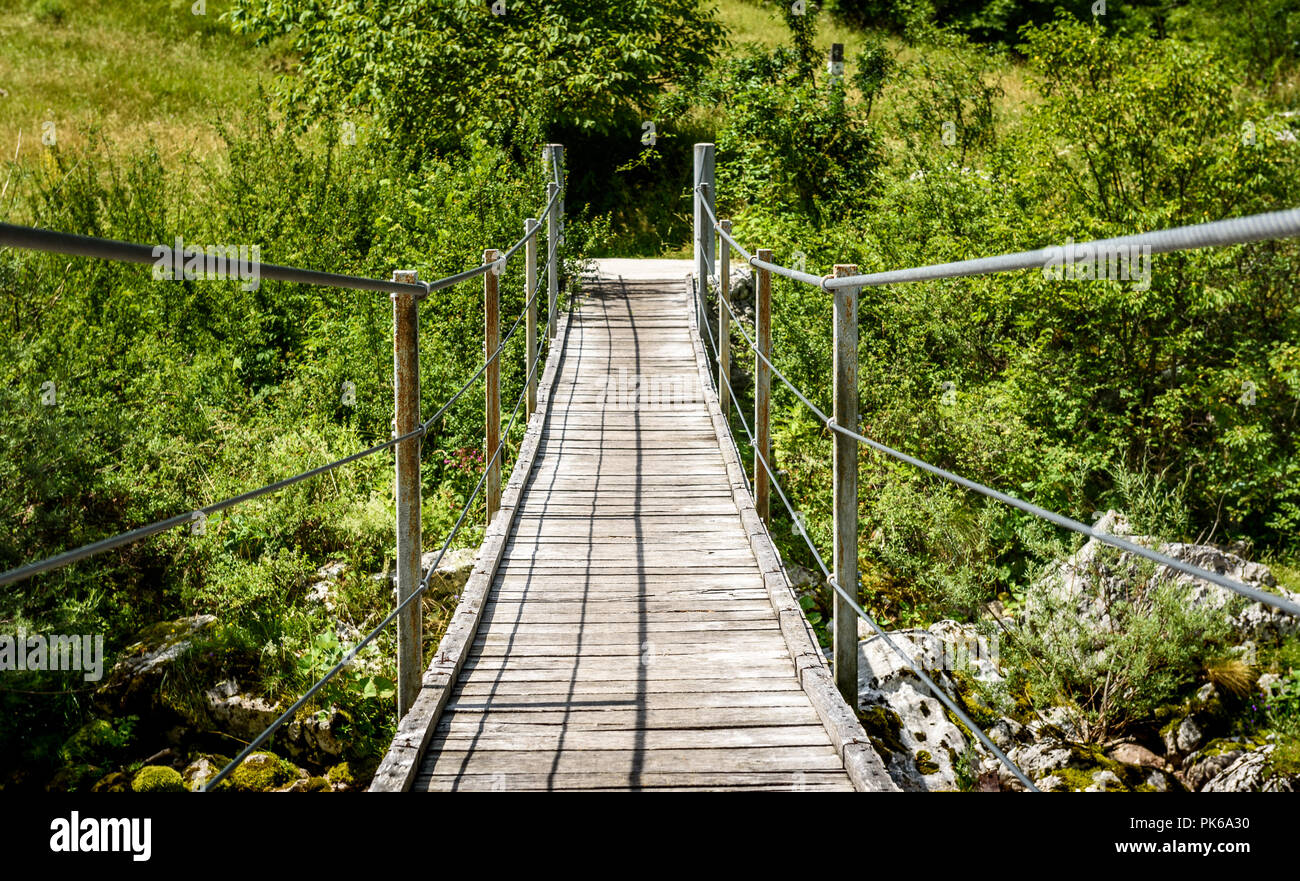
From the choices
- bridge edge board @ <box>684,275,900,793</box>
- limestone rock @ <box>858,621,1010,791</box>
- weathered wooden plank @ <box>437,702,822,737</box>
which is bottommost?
limestone rock @ <box>858,621,1010,791</box>

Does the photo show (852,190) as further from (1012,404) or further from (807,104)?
(1012,404)

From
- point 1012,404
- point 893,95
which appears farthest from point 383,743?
point 893,95

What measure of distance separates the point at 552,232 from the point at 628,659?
6.22m

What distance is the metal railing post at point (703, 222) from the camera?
916 cm

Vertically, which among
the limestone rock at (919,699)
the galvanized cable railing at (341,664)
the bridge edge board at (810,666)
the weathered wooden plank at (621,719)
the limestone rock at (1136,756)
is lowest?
the limestone rock at (1136,756)

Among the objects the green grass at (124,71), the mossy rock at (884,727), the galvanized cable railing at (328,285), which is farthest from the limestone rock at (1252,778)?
the green grass at (124,71)

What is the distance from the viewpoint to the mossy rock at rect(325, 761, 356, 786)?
4684 mm

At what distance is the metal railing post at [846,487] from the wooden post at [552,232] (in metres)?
5.77

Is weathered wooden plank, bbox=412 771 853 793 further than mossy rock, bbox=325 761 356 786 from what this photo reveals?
No

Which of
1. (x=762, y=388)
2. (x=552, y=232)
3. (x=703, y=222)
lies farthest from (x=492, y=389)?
(x=703, y=222)

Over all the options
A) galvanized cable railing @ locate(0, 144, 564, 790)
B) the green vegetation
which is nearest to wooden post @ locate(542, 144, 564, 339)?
the green vegetation

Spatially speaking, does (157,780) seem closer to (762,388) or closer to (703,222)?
(762,388)

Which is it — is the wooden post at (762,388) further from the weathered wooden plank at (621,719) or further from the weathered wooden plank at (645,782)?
the weathered wooden plank at (645,782)

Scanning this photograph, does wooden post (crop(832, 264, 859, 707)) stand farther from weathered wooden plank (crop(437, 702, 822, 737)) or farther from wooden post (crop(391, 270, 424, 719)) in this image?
wooden post (crop(391, 270, 424, 719))
